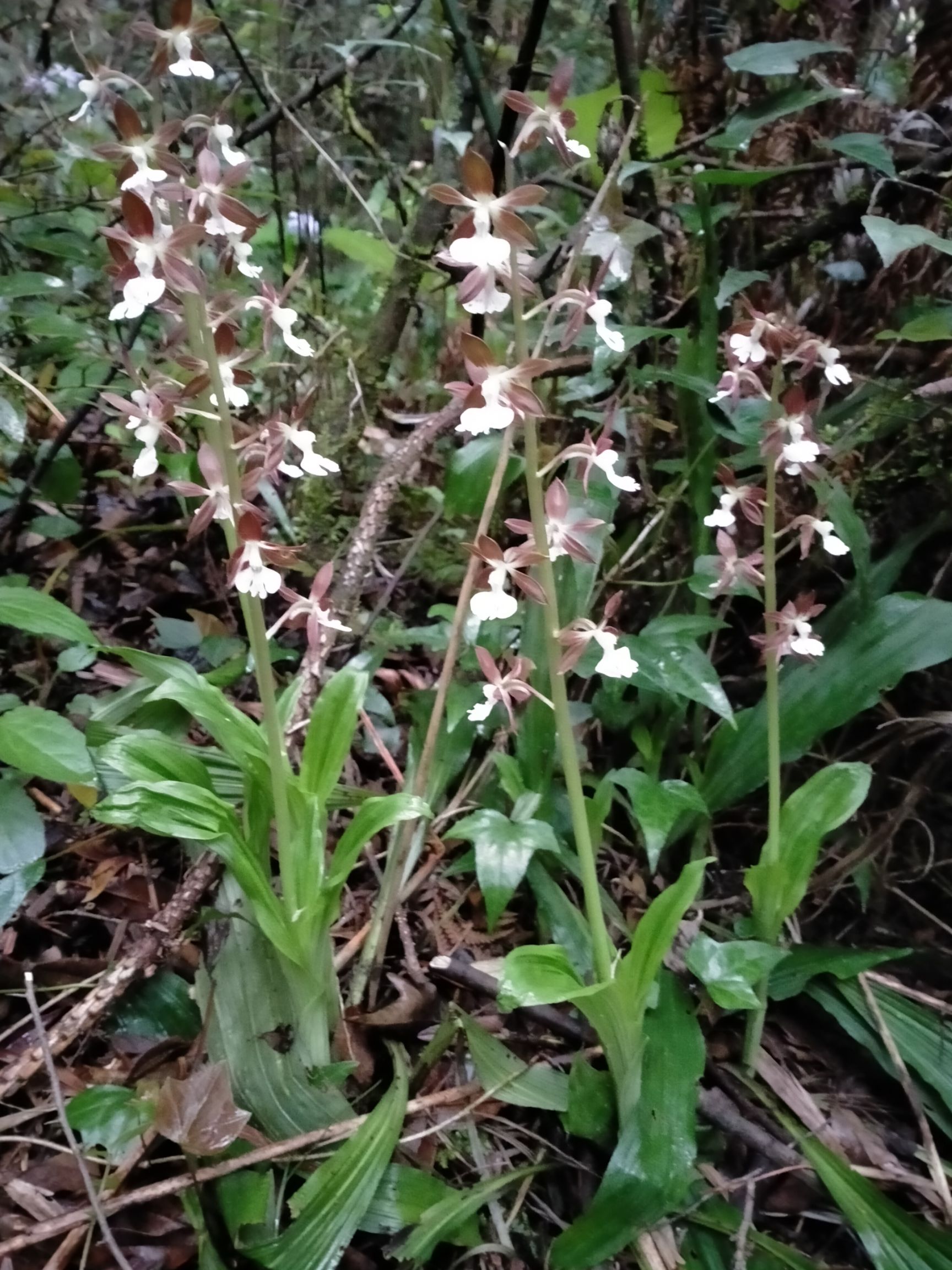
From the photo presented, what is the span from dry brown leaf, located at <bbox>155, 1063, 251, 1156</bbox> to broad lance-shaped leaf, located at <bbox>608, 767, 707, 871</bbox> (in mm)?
650

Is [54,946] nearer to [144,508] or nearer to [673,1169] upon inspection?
[673,1169]

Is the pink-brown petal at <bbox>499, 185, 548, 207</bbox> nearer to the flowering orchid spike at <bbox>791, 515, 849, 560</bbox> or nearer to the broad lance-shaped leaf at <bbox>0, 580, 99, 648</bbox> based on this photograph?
the flowering orchid spike at <bbox>791, 515, 849, 560</bbox>

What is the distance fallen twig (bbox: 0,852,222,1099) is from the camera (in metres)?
1.13

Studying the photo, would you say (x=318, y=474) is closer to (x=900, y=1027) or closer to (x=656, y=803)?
(x=656, y=803)

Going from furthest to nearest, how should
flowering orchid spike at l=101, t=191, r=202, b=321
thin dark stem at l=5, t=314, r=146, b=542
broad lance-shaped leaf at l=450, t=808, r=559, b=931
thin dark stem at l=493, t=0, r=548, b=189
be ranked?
thin dark stem at l=5, t=314, r=146, b=542 → thin dark stem at l=493, t=0, r=548, b=189 → broad lance-shaped leaf at l=450, t=808, r=559, b=931 → flowering orchid spike at l=101, t=191, r=202, b=321

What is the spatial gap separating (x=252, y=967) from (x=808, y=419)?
1079 mm

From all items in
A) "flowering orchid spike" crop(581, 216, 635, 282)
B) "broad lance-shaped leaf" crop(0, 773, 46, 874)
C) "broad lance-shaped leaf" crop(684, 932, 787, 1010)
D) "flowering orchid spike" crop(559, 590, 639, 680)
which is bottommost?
"broad lance-shaped leaf" crop(684, 932, 787, 1010)

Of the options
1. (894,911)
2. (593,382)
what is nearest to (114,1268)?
(894,911)

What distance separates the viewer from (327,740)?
1.23m

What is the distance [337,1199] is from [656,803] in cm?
67

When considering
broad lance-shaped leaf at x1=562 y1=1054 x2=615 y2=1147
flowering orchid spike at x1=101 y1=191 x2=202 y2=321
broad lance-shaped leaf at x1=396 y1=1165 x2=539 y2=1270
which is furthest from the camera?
broad lance-shaped leaf at x1=562 y1=1054 x2=615 y2=1147

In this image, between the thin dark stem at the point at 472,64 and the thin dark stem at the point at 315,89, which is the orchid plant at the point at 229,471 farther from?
the thin dark stem at the point at 315,89

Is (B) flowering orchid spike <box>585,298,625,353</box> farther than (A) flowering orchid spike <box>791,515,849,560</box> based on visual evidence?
No

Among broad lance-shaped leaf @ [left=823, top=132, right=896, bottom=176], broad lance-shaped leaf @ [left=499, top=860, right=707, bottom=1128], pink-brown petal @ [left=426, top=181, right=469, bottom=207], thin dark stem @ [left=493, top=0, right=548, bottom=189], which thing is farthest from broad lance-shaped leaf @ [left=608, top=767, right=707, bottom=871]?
thin dark stem @ [left=493, top=0, right=548, bottom=189]
